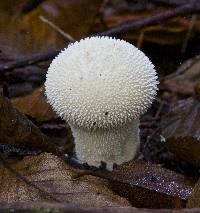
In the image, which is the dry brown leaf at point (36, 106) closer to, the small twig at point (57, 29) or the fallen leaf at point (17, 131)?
the fallen leaf at point (17, 131)

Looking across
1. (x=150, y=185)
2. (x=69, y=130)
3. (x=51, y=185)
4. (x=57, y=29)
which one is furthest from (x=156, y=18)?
(x=51, y=185)

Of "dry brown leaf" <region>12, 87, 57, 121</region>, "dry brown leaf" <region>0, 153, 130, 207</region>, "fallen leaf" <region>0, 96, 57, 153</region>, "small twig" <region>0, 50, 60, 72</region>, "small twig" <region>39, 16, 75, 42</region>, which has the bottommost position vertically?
"dry brown leaf" <region>12, 87, 57, 121</region>

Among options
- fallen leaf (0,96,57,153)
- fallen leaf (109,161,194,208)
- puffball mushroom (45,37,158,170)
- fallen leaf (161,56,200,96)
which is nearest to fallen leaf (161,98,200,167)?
fallen leaf (109,161,194,208)

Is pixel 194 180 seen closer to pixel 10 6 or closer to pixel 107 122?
pixel 107 122

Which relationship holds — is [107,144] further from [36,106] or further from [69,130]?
[36,106]

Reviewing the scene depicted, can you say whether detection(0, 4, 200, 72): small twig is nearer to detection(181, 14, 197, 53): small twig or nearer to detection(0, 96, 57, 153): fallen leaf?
detection(181, 14, 197, 53): small twig

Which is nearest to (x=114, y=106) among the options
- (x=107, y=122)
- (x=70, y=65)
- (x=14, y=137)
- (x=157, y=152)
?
(x=107, y=122)

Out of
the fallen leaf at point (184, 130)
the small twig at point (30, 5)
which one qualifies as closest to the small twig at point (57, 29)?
the small twig at point (30, 5)
